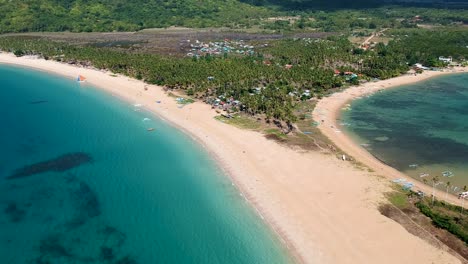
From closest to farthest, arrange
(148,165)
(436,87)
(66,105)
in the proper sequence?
(148,165) < (66,105) < (436,87)

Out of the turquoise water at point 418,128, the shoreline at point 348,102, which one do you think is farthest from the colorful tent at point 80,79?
the turquoise water at point 418,128

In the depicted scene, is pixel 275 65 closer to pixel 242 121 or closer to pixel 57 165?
pixel 242 121

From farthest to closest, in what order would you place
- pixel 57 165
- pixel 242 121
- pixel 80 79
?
→ pixel 80 79
pixel 242 121
pixel 57 165

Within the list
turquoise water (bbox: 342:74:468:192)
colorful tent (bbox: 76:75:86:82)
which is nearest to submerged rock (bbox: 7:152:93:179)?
turquoise water (bbox: 342:74:468:192)

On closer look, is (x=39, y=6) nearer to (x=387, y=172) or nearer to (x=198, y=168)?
(x=198, y=168)

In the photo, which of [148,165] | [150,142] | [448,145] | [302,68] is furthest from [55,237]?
[302,68]

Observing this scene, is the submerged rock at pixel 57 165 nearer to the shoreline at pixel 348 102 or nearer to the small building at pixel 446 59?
the shoreline at pixel 348 102

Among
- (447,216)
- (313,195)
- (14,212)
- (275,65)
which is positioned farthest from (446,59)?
(14,212)

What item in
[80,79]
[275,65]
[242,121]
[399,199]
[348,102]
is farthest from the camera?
[275,65]
